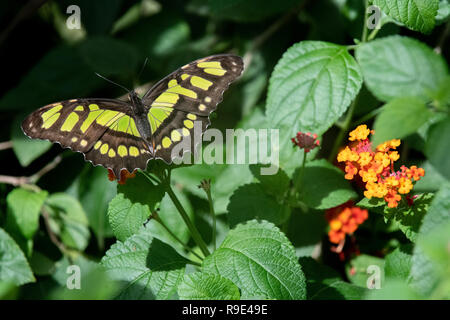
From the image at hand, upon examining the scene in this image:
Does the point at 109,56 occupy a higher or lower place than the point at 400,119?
lower

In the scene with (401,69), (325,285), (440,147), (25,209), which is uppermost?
(401,69)

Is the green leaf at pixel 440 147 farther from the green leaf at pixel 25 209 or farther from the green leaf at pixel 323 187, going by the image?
the green leaf at pixel 25 209

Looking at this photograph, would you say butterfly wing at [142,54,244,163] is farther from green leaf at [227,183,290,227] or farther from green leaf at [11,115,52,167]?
green leaf at [11,115,52,167]

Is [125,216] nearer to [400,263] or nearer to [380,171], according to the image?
[380,171]

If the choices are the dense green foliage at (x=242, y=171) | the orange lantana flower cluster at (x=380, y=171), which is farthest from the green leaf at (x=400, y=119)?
the orange lantana flower cluster at (x=380, y=171)

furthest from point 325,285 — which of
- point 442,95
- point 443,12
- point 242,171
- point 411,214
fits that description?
point 443,12

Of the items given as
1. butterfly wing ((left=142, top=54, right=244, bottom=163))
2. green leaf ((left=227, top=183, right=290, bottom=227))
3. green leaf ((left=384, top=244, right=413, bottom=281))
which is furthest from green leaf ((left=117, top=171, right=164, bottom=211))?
green leaf ((left=384, top=244, right=413, bottom=281))
